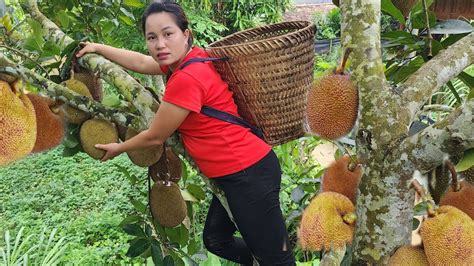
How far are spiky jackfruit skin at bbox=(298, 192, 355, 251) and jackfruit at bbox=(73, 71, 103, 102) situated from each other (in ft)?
2.29

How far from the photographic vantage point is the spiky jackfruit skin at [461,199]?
2.29ft

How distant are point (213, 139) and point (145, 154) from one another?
0.21 m

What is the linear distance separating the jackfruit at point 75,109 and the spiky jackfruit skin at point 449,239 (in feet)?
2.54

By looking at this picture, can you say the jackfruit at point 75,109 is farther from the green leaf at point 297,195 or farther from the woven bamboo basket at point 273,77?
Result: the green leaf at point 297,195

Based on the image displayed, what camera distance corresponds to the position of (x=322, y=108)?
862 millimetres

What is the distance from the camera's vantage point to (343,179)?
0.86 m

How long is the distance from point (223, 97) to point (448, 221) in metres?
0.55

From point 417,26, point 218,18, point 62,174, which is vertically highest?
point 417,26

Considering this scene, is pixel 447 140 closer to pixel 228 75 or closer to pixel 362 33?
pixel 362 33

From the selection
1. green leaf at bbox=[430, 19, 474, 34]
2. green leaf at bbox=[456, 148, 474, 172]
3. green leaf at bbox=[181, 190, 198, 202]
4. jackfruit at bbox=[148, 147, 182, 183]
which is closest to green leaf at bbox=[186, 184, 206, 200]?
green leaf at bbox=[181, 190, 198, 202]

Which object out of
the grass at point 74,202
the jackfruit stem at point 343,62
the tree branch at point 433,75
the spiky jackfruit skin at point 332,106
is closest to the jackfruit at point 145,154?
the spiky jackfruit skin at point 332,106

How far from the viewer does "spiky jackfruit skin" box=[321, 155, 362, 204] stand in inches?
33.1

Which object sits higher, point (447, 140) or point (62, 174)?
point (447, 140)

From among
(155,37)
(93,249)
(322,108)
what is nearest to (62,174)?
(93,249)
